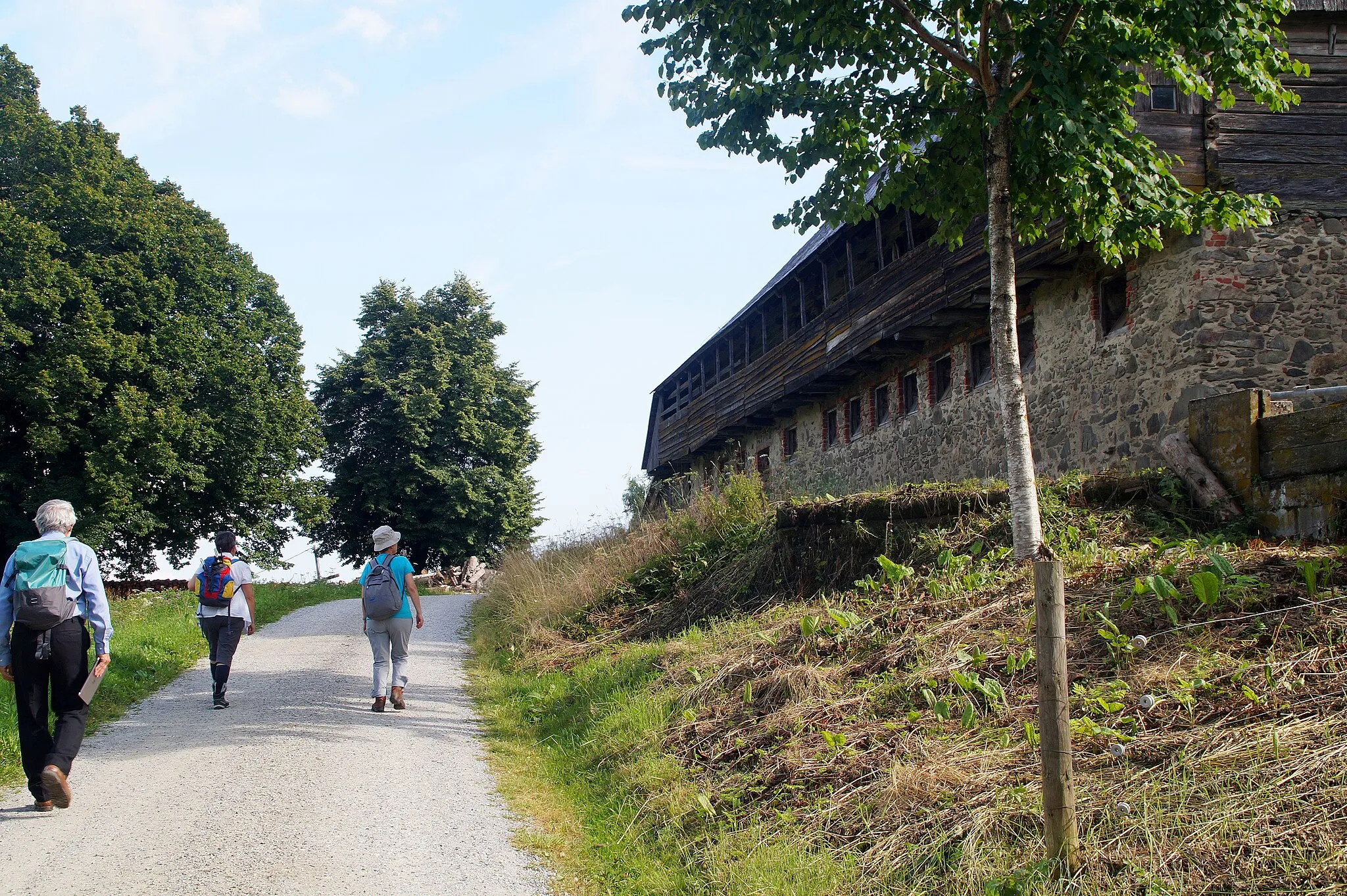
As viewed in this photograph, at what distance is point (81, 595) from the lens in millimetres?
6289

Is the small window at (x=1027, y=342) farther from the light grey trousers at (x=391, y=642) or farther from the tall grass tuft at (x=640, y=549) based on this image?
the light grey trousers at (x=391, y=642)

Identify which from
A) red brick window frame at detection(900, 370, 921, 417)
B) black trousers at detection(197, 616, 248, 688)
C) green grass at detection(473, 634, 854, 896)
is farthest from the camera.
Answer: red brick window frame at detection(900, 370, 921, 417)

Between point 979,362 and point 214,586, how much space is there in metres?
13.5

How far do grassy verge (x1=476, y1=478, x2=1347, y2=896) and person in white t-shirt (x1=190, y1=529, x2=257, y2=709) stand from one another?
2502 millimetres

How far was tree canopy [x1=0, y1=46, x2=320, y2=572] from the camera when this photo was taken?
23.4 m

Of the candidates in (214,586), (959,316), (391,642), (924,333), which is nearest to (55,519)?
Result: (214,586)

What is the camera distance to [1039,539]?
7762 mm

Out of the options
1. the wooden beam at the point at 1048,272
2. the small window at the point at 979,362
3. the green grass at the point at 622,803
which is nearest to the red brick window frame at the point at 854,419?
the small window at the point at 979,362

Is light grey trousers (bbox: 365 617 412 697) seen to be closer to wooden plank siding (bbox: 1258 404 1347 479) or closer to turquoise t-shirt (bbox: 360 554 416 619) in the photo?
turquoise t-shirt (bbox: 360 554 416 619)

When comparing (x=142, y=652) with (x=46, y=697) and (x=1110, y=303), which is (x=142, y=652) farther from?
(x=1110, y=303)

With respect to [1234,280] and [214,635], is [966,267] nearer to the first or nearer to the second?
[1234,280]

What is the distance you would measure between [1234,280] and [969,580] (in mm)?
8488

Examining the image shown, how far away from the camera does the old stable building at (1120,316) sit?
1362 centimetres

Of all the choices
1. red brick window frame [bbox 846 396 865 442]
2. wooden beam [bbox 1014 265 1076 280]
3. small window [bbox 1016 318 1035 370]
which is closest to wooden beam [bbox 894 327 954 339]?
small window [bbox 1016 318 1035 370]
